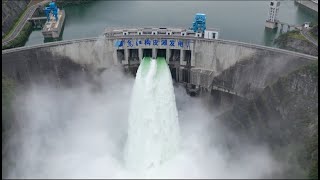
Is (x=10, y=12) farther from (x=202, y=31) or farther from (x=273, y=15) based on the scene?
(x=273, y=15)

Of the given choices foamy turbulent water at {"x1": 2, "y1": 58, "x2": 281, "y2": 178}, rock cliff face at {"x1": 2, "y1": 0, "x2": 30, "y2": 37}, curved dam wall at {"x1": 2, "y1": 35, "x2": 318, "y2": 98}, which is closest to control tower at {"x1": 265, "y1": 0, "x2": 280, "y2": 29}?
curved dam wall at {"x1": 2, "y1": 35, "x2": 318, "y2": 98}

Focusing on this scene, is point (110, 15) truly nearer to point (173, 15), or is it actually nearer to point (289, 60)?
point (173, 15)

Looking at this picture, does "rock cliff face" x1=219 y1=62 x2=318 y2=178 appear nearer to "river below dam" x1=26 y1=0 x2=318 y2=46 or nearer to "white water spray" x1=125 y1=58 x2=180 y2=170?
"white water spray" x1=125 y1=58 x2=180 y2=170

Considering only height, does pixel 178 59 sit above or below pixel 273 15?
below

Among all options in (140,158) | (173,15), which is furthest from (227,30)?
(140,158)

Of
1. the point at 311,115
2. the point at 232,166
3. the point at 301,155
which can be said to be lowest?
the point at 232,166

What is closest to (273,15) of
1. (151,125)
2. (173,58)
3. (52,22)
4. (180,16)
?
(180,16)
